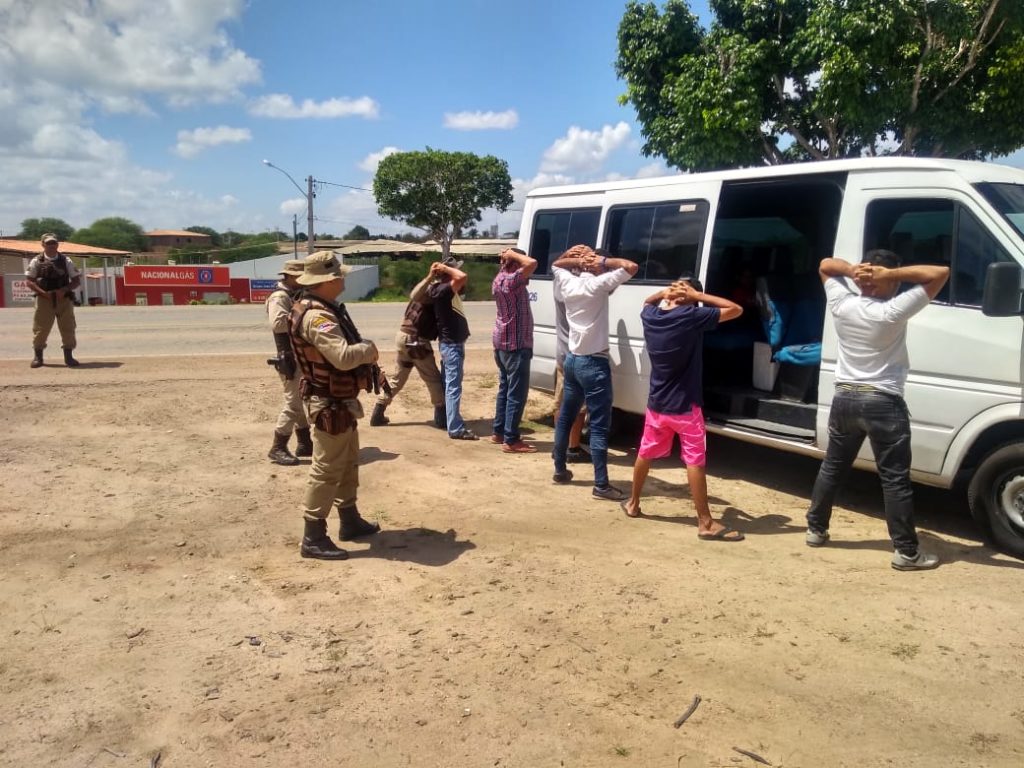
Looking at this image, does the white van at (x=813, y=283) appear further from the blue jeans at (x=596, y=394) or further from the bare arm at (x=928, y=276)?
the blue jeans at (x=596, y=394)

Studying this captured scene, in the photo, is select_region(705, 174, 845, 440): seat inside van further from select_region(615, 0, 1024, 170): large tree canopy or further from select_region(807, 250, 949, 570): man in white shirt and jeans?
select_region(615, 0, 1024, 170): large tree canopy

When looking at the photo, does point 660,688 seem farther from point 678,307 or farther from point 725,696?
point 678,307

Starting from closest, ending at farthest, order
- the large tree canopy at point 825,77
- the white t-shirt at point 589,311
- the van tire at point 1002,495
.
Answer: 1. the van tire at point 1002,495
2. the white t-shirt at point 589,311
3. the large tree canopy at point 825,77

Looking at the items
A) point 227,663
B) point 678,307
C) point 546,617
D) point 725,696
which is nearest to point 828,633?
point 725,696

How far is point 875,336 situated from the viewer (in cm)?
468

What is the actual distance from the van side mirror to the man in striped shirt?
11.8 feet

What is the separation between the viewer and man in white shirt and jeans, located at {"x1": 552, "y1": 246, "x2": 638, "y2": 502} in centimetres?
610

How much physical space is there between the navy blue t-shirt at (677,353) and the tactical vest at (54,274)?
30.0ft

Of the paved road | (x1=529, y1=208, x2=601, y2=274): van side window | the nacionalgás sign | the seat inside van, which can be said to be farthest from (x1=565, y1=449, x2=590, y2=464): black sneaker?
the nacionalgás sign

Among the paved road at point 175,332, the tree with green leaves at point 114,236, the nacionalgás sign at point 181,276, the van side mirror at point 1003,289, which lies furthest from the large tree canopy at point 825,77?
the tree with green leaves at point 114,236

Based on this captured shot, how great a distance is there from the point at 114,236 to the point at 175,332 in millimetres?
88575

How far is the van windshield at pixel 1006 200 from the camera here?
491 centimetres

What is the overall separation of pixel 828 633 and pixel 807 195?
4374mm

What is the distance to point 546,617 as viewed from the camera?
4.17m
